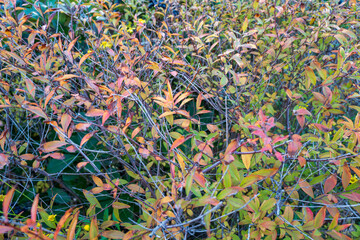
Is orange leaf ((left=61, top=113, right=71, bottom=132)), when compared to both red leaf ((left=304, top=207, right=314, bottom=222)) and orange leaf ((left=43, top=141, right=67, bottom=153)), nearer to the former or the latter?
orange leaf ((left=43, top=141, right=67, bottom=153))

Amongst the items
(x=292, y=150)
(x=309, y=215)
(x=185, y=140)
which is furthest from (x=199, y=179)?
(x=309, y=215)

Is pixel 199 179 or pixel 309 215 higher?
pixel 199 179

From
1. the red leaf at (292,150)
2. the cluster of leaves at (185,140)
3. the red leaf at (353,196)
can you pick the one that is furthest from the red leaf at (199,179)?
the red leaf at (353,196)

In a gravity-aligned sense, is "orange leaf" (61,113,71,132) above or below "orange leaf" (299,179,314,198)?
above

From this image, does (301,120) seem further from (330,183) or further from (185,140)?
(185,140)

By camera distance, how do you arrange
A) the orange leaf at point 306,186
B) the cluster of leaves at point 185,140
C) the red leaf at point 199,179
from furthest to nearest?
the orange leaf at point 306,186, the cluster of leaves at point 185,140, the red leaf at point 199,179

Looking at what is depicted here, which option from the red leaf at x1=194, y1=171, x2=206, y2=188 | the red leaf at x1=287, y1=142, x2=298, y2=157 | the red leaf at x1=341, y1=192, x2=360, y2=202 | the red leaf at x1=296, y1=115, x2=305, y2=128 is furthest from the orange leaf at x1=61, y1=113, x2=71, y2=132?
the red leaf at x1=341, y1=192, x2=360, y2=202

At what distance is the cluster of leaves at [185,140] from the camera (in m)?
1.02

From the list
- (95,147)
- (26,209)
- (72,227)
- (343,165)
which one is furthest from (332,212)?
(26,209)

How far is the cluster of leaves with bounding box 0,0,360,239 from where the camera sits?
1.02 metres

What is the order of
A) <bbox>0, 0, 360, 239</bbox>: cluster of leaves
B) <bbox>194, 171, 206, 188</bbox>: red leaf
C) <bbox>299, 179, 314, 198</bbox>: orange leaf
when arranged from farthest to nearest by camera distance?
<bbox>299, 179, 314, 198</bbox>: orange leaf < <bbox>0, 0, 360, 239</bbox>: cluster of leaves < <bbox>194, 171, 206, 188</bbox>: red leaf

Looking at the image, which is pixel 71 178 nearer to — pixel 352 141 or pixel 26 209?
pixel 26 209

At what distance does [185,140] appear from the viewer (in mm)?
1064

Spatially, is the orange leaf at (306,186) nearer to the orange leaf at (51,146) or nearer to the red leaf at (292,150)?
the red leaf at (292,150)
